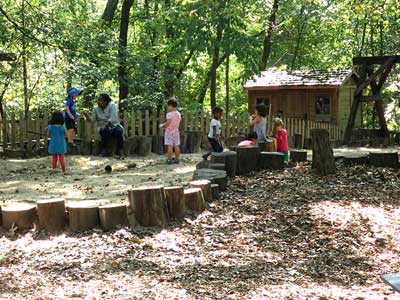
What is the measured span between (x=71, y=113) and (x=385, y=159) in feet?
22.3

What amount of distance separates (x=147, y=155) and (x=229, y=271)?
825cm

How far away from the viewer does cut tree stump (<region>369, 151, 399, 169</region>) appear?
887cm

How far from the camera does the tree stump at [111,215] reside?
17.3 ft

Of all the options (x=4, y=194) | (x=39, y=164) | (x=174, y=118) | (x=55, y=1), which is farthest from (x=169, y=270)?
(x=55, y=1)

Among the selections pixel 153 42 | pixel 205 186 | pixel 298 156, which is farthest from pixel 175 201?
pixel 153 42

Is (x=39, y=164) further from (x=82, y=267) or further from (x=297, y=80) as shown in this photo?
(x=297, y=80)

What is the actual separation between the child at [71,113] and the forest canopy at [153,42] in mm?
720

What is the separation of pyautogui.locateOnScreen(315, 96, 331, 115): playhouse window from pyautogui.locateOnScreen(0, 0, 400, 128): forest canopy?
11.1 feet

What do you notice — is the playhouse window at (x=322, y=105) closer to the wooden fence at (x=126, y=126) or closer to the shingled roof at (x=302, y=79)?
the shingled roof at (x=302, y=79)

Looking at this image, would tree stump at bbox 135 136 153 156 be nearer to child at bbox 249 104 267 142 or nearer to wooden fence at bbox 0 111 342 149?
wooden fence at bbox 0 111 342 149

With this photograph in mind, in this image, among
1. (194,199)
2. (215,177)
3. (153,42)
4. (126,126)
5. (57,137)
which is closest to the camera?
(194,199)

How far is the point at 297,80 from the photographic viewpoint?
2388 cm

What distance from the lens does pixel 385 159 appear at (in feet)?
29.2

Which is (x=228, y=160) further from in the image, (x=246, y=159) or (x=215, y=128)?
(x=215, y=128)
